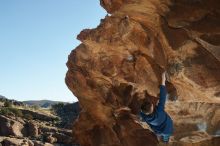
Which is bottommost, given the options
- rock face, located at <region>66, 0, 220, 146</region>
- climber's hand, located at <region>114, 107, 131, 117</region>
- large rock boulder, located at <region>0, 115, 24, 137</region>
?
large rock boulder, located at <region>0, 115, 24, 137</region>

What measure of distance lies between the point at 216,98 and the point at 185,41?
2812mm

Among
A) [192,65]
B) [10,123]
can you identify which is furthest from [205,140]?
[10,123]

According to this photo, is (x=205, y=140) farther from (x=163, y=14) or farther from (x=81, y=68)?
(x=81, y=68)

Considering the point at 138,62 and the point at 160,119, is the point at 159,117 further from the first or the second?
the point at 138,62

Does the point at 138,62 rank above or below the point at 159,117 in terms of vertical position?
above

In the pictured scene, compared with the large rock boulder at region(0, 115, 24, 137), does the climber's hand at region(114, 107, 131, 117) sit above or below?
above

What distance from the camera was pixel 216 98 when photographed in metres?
15.5

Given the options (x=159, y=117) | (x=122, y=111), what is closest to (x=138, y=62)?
(x=122, y=111)

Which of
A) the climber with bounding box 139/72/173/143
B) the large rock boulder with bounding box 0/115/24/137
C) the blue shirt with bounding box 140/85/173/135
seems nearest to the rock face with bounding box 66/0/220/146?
the climber with bounding box 139/72/173/143

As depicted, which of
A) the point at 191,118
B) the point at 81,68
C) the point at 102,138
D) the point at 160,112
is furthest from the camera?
the point at 102,138

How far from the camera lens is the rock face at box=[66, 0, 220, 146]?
14.1 meters

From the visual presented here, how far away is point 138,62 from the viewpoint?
790 inches

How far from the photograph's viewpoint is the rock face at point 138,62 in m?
14.1

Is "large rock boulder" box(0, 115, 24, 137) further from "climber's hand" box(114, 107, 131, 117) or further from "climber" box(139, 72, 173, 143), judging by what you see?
"climber" box(139, 72, 173, 143)
